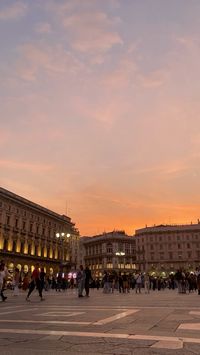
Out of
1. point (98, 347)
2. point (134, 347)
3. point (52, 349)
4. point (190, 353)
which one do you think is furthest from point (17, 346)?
point (190, 353)

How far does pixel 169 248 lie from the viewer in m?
134

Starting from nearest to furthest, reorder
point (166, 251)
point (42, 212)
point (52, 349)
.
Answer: point (52, 349)
point (42, 212)
point (166, 251)

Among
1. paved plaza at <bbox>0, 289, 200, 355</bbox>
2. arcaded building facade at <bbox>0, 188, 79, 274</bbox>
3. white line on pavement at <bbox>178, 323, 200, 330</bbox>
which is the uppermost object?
arcaded building facade at <bbox>0, 188, 79, 274</bbox>

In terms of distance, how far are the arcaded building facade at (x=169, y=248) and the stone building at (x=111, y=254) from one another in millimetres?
4475

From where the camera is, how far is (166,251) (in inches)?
5276

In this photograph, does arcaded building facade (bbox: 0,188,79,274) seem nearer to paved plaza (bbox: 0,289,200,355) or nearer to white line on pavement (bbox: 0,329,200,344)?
paved plaza (bbox: 0,289,200,355)

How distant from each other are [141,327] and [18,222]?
71.8 m

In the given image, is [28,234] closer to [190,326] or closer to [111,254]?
[111,254]

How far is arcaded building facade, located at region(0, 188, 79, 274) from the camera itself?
236ft

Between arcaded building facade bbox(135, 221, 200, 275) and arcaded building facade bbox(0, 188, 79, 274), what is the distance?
46470mm

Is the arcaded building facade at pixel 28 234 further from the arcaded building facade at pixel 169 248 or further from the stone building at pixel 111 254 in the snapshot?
the arcaded building facade at pixel 169 248

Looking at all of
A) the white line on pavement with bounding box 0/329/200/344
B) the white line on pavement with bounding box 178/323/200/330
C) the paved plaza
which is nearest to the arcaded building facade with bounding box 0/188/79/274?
the paved plaza

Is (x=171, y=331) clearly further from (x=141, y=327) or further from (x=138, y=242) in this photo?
(x=138, y=242)

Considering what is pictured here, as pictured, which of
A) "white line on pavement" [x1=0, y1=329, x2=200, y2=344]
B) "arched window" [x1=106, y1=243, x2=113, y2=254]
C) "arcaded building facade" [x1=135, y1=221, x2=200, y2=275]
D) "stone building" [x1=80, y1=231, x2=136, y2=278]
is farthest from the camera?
"arched window" [x1=106, y1=243, x2=113, y2=254]
